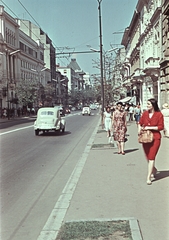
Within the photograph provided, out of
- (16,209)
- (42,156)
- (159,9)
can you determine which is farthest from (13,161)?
(159,9)

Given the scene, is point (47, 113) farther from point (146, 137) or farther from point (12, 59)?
point (12, 59)

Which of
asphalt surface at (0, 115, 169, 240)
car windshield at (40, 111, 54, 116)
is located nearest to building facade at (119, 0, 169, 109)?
car windshield at (40, 111, 54, 116)

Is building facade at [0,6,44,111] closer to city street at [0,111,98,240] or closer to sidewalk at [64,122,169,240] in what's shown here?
city street at [0,111,98,240]

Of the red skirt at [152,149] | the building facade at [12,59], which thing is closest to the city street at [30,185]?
the red skirt at [152,149]

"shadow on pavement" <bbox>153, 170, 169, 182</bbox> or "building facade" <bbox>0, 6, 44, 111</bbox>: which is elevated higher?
"building facade" <bbox>0, 6, 44, 111</bbox>

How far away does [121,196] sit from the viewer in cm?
677

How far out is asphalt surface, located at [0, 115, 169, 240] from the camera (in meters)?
5.38

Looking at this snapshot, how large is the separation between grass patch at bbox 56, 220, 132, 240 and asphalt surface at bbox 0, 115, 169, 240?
0.46ft

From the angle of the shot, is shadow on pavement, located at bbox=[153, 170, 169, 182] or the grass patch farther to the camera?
shadow on pavement, located at bbox=[153, 170, 169, 182]

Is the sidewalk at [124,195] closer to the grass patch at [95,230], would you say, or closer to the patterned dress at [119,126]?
the grass patch at [95,230]

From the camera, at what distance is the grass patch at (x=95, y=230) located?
15.8 ft

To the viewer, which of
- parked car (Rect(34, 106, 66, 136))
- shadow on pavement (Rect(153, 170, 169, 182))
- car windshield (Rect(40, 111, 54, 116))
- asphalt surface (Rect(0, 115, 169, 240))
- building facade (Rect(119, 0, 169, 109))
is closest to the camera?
asphalt surface (Rect(0, 115, 169, 240))

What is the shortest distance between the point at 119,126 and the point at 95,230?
7.76 metres

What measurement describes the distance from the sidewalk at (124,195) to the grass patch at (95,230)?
240 millimetres
